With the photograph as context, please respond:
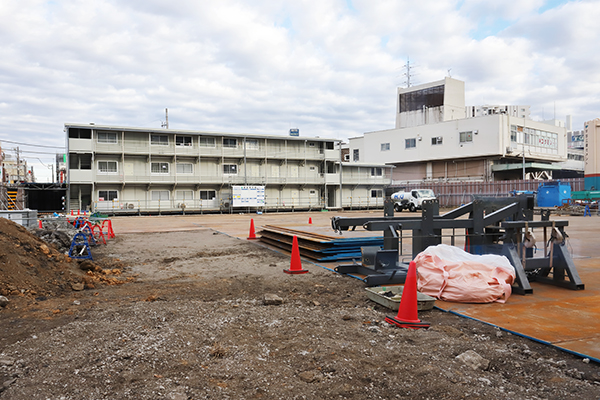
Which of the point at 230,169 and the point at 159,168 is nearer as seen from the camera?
the point at 159,168

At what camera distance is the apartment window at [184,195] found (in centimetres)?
4171

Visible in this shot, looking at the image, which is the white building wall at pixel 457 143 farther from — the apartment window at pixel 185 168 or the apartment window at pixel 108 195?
the apartment window at pixel 108 195

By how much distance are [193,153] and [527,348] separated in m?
40.4

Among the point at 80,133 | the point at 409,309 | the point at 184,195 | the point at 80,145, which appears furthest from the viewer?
the point at 184,195

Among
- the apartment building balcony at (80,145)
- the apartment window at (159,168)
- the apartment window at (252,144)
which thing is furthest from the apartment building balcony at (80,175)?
the apartment window at (252,144)

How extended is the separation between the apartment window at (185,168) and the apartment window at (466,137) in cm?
3552

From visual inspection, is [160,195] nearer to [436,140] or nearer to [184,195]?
[184,195]

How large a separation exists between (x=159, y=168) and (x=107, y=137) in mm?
5532

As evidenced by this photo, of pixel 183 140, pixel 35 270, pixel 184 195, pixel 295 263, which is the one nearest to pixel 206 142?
pixel 183 140

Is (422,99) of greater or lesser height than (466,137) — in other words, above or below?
above

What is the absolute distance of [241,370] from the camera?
3719mm

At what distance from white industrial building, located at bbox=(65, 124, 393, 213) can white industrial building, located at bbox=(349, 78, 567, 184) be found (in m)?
11.2

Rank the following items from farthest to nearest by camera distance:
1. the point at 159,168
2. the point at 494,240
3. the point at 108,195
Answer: the point at 159,168, the point at 108,195, the point at 494,240

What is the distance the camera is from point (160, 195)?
41.0 metres
